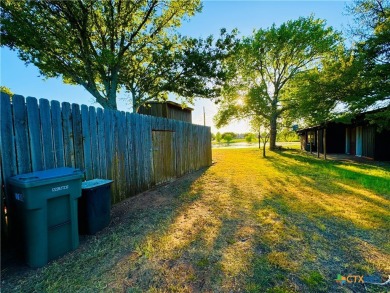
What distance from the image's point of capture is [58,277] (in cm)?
215

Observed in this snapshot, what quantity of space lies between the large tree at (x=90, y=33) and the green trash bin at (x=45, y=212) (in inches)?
260

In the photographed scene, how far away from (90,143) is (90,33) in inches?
344

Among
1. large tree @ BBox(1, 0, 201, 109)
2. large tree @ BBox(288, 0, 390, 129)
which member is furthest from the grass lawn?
large tree @ BBox(1, 0, 201, 109)

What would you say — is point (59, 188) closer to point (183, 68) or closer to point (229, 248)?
point (229, 248)

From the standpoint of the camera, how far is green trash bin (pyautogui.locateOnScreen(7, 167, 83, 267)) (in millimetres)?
2213

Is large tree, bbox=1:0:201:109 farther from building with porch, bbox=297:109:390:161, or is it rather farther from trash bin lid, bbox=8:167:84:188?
building with porch, bbox=297:109:390:161

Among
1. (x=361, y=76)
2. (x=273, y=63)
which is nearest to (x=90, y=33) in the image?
(x=361, y=76)

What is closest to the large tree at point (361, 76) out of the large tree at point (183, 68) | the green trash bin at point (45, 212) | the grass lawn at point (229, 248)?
the large tree at point (183, 68)

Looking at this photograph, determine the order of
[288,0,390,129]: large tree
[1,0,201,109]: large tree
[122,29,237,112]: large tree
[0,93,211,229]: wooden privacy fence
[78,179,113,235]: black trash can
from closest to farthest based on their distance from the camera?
[0,93,211,229]: wooden privacy fence → [78,179,113,235]: black trash can → [1,0,201,109]: large tree → [288,0,390,129]: large tree → [122,29,237,112]: large tree

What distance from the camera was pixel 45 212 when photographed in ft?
7.47

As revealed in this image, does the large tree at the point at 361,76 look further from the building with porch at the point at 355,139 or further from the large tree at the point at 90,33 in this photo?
the large tree at the point at 90,33

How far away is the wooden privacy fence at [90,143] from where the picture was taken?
2.73m

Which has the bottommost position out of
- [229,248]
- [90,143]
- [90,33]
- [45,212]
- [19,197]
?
[229,248]

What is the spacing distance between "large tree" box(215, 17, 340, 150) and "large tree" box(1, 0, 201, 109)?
8190 mm
